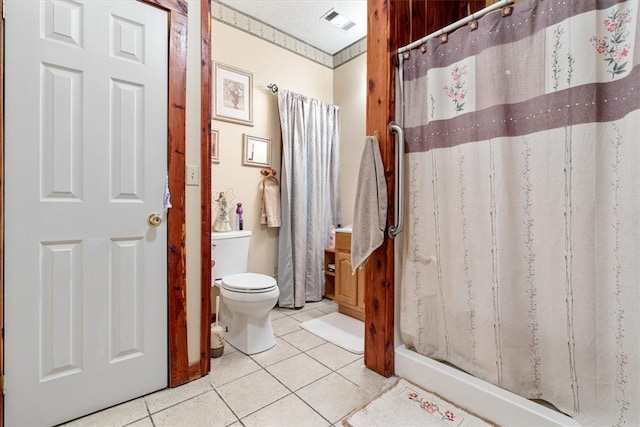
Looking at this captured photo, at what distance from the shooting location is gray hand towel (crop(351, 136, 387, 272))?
162 centimetres

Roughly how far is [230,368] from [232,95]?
2.17m

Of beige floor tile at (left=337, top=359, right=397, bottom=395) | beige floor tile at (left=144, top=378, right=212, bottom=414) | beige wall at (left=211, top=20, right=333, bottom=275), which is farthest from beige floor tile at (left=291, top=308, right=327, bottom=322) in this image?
beige floor tile at (left=144, top=378, right=212, bottom=414)

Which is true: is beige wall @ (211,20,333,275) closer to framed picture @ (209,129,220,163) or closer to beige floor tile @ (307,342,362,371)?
framed picture @ (209,129,220,163)

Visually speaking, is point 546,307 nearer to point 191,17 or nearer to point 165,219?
point 165,219

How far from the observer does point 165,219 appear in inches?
60.1

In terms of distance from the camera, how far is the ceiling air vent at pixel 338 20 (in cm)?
268

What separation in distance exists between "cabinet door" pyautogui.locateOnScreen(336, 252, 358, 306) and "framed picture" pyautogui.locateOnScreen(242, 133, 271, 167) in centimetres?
114

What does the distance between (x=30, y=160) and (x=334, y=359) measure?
1.85m

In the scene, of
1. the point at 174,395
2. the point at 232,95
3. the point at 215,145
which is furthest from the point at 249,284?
the point at 232,95

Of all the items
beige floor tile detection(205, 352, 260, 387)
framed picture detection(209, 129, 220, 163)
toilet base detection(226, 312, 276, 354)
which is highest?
framed picture detection(209, 129, 220, 163)

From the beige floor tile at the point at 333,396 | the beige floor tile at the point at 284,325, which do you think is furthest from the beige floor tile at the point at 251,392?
the beige floor tile at the point at 284,325

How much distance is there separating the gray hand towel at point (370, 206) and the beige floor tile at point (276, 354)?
0.80 meters

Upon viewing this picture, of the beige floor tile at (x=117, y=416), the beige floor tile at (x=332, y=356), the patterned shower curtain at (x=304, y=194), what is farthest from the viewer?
the patterned shower curtain at (x=304, y=194)

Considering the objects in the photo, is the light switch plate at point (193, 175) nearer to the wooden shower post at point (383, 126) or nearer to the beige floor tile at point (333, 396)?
the wooden shower post at point (383, 126)
